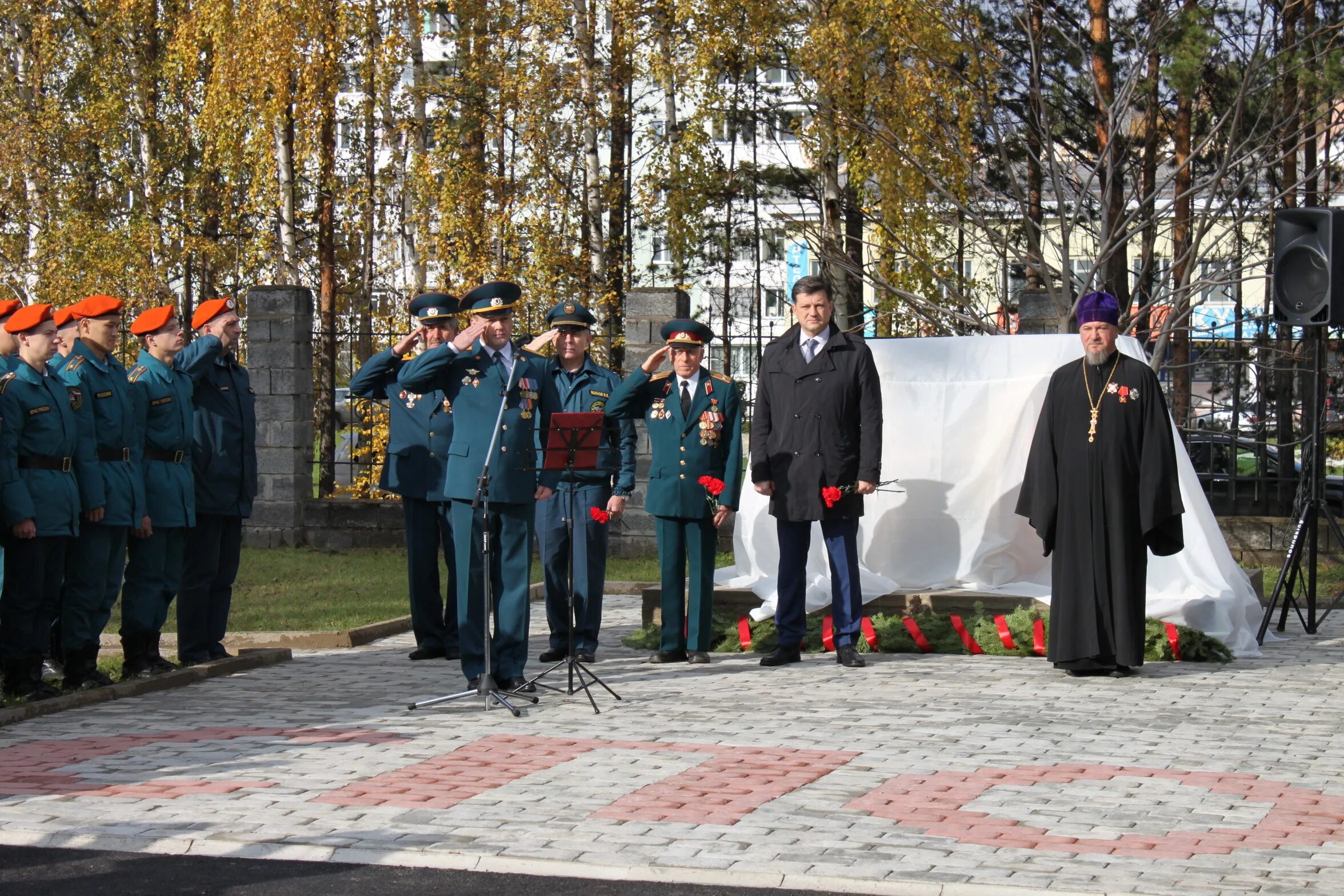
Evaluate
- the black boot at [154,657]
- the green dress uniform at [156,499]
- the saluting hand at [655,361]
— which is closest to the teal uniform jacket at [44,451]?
the green dress uniform at [156,499]

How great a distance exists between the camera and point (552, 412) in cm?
868

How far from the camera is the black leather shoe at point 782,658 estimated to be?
10.1 metres

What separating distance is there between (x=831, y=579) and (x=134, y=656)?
3891 mm

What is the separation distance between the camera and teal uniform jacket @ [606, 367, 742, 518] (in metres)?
10.1

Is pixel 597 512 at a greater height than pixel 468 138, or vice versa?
pixel 468 138

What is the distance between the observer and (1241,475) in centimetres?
1756

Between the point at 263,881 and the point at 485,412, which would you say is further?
the point at 485,412

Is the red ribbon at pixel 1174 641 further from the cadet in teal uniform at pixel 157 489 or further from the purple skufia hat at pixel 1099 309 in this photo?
the cadet in teal uniform at pixel 157 489

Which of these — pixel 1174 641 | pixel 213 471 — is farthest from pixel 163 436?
pixel 1174 641

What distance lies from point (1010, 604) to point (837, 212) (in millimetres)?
12778

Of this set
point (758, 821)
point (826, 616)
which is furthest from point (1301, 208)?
point (758, 821)

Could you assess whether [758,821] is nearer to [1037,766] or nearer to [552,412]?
[1037,766]

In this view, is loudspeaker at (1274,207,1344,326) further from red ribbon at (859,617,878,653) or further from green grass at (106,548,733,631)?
green grass at (106,548,733,631)

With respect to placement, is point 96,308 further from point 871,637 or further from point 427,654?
point 871,637
